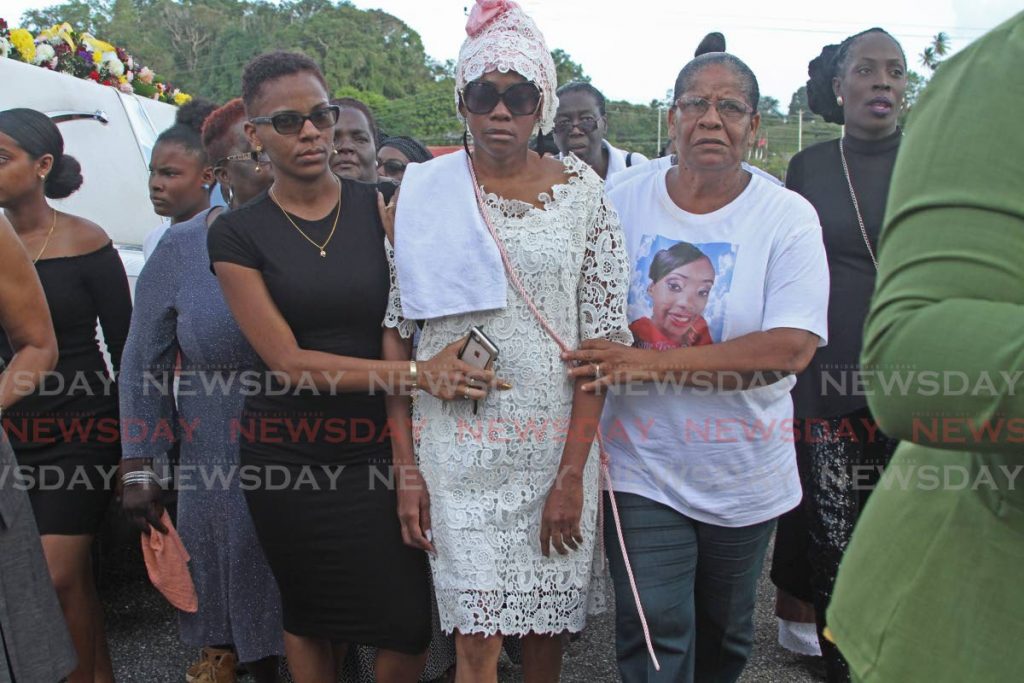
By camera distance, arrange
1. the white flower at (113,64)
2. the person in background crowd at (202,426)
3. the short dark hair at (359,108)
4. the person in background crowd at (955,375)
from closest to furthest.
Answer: the person in background crowd at (955,375)
the person in background crowd at (202,426)
the short dark hair at (359,108)
the white flower at (113,64)

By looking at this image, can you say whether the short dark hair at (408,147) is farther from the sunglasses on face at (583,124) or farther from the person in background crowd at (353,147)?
the sunglasses on face at (583,124)

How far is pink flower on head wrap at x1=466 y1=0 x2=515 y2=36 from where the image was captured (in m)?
2.75

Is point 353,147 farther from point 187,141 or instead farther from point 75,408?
point 75,408

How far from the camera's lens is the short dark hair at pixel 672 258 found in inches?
109

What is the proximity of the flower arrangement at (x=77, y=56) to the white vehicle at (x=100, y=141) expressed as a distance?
8.2 inches

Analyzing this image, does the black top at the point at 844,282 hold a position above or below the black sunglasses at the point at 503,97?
below

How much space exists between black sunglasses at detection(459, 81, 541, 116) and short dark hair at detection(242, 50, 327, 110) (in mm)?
524

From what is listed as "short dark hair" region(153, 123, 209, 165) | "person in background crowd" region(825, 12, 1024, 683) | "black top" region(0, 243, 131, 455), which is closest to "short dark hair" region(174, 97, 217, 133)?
"short dark hair" region(153, 123, 209, 165)

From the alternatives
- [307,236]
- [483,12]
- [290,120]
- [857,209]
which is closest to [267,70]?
[290,120]

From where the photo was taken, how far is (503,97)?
8.94ft

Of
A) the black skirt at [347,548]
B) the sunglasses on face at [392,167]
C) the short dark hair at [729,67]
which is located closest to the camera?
the short dark hair at [729,67]

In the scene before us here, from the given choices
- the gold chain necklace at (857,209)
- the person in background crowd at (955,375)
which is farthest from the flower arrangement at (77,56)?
Answer: the person in background crowd at (955,375)

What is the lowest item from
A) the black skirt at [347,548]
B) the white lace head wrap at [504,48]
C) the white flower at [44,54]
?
the black skirt at [347,548]

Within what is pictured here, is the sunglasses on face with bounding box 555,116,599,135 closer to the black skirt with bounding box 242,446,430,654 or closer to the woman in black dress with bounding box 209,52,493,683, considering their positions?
the woman in black dress with bounding box 209,52,493,683
